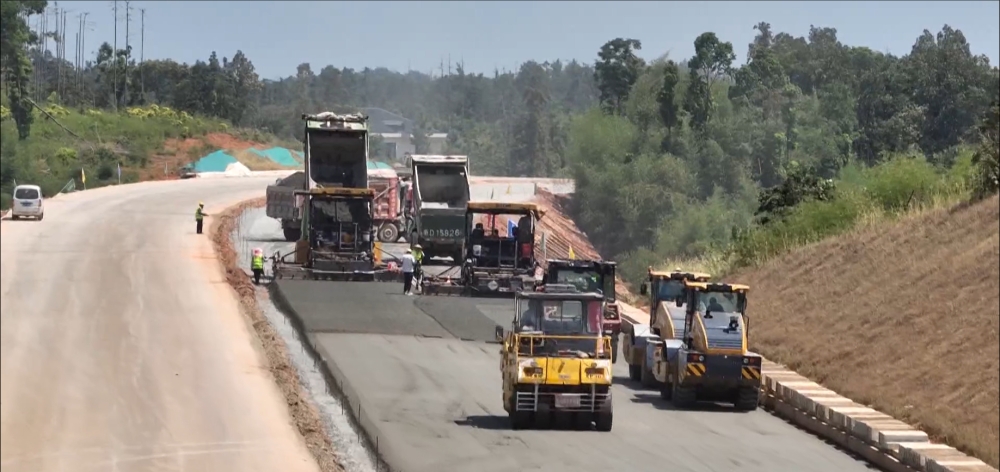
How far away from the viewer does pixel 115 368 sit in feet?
65.7

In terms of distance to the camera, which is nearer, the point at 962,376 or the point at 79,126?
the point at 79,126

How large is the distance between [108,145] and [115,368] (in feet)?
27.8

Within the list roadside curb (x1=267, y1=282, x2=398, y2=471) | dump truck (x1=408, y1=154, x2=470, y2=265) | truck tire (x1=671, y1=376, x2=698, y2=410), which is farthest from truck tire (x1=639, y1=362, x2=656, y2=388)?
dump truck (x1=408, y1=154, x2=470, y2=265)

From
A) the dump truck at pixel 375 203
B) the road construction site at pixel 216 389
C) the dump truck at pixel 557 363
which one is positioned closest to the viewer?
the road construction site at pixel 216 389

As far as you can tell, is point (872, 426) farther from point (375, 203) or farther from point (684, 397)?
point (375, 203)

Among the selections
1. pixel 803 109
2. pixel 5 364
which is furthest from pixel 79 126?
pixel 803 109

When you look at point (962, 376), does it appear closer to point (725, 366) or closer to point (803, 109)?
point (725, 366)

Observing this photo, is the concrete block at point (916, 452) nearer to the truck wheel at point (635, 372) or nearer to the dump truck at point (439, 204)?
the truck wheel at point (635, 372)

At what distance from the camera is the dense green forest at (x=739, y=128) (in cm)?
4603

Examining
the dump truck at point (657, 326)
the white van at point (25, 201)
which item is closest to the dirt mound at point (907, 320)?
the dump truck at point (657, 326)

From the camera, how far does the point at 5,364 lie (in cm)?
1281

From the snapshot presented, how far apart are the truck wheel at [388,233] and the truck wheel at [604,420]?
101 ft

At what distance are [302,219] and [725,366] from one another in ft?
76.7

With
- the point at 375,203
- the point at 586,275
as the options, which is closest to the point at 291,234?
the point at 375,203
